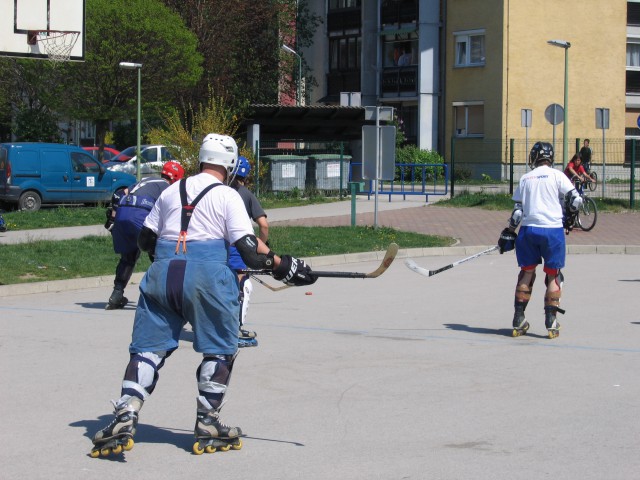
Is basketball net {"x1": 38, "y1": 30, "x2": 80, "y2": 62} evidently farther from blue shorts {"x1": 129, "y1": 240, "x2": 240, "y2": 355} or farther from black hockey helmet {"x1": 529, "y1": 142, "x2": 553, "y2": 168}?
blue shorts {"x1": 129, "y1": 240, "x2": 240, "y2": 355}

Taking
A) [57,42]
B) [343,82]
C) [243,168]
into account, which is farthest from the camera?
[343,82]

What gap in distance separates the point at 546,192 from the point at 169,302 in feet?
16.0

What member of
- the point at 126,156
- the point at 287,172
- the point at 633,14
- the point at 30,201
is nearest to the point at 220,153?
the point at 30,201

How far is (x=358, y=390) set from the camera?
745cm

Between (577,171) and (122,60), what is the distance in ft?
58.9

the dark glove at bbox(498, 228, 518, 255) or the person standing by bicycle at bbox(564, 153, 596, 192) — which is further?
the person standing by bicycle at bbox(564, 153, 596, 192)

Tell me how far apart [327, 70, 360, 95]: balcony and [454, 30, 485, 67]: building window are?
6.13 metres

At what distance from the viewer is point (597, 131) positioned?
4650 centimetres

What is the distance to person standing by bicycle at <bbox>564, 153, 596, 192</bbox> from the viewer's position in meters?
24.0

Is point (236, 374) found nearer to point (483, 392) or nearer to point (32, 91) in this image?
point (483, 392)

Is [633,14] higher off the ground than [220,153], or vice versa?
[633,14]

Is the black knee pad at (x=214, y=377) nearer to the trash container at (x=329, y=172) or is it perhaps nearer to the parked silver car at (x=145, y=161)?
the trash container at (x=329, y=172)

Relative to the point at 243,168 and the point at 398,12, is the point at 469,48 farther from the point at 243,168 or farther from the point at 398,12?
the point at 243,168

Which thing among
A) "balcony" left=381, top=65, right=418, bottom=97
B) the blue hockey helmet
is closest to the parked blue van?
the blue hockey helmet
